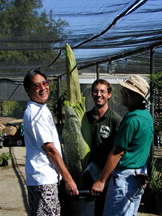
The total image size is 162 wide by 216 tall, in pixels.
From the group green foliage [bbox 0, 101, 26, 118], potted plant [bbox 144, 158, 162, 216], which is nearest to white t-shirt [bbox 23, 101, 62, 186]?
potted plant [bbox 144, 158, 162, 216]

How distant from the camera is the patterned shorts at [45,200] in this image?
1794 mm

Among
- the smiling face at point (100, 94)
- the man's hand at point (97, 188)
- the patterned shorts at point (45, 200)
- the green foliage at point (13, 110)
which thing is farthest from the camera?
the green foliage at point (13, 110)

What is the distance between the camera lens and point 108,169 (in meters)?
1.91

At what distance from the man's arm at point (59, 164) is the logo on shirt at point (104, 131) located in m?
0.48

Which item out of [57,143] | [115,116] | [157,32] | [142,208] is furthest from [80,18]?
[142,208]

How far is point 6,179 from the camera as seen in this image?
543 centimetres

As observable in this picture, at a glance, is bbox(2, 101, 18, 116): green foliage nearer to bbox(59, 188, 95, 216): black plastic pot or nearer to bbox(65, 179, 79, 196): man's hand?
bbox(59, 188, 95, 216): black plastic pot

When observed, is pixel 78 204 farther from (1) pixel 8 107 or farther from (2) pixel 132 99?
(1) pixel 8 107

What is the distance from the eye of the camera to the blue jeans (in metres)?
1.98

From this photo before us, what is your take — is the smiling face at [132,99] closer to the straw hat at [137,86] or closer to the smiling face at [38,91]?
the straw hat at [137,86]

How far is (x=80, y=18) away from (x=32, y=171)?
1.91 metres

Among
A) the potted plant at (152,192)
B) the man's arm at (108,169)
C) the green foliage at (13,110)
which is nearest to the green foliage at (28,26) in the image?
the man's arm at (108,169)

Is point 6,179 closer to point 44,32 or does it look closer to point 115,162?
point 44,32

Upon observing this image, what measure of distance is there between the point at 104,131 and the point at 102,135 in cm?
5
